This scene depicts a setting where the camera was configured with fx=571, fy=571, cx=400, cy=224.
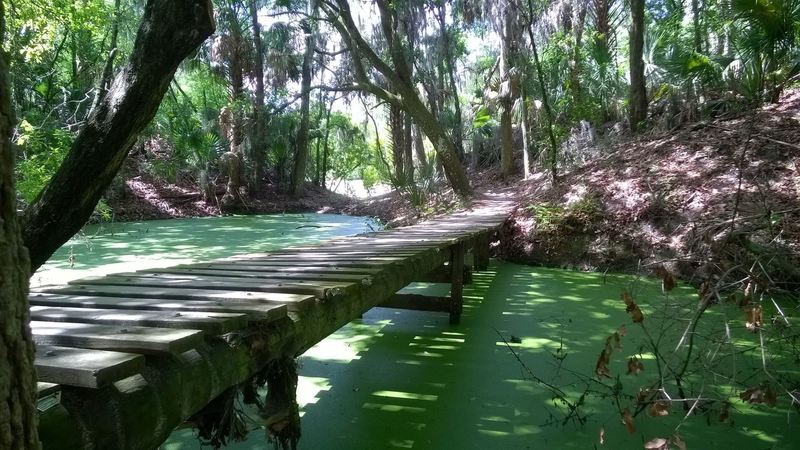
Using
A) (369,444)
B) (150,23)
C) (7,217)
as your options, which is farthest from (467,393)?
(7,217)

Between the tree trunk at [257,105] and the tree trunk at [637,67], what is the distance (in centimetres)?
1298

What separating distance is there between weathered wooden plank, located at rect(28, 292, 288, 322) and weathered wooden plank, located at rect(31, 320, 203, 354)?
0.29m

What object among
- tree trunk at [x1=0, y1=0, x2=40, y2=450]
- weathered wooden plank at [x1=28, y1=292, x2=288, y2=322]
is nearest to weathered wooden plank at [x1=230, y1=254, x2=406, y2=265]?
weathered wooden plank at [x1=28, y1=292, x2=288, y2=322]

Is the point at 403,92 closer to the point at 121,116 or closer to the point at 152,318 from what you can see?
the point at 121,116

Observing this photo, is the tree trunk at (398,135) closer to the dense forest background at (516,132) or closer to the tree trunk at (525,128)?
the dense forest background at (516,132)

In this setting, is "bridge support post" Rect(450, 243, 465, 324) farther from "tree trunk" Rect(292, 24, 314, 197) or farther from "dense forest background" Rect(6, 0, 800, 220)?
"tree trunk" Rect(292, 24, 314, 197)

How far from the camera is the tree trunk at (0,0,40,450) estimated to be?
916 millimetres

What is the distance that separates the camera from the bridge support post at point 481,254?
298 inches

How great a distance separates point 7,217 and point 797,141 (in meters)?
7.97

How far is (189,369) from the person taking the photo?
5.24ft

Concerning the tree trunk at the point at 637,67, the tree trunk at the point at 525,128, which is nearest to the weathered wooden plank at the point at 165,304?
the tree trunk at the point at 637,67

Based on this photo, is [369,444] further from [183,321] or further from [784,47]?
[784,47]

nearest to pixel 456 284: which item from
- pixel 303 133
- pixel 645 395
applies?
pixel 645 395

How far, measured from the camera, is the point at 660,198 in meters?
7.25
